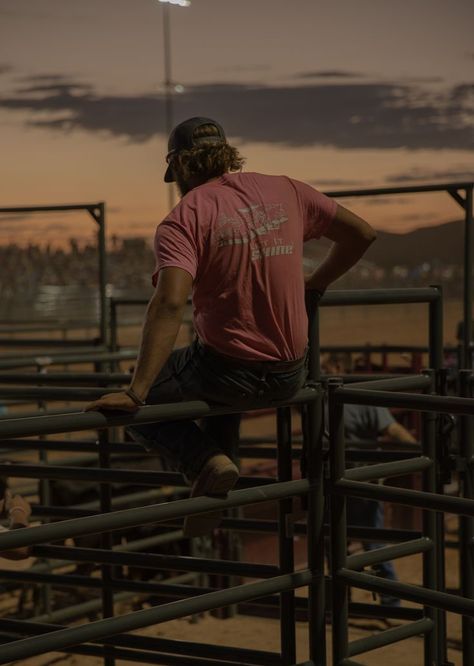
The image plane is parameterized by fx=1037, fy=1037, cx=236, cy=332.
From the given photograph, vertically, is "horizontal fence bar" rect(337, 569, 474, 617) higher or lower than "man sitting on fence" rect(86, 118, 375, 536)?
lower

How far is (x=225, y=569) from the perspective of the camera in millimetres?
3023

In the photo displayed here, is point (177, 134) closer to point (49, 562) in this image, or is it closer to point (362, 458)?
point (362, 458)

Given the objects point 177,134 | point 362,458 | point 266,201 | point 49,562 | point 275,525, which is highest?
point 177,134

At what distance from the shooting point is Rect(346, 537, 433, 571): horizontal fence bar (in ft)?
9.99

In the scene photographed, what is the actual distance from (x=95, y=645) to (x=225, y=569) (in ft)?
2.52

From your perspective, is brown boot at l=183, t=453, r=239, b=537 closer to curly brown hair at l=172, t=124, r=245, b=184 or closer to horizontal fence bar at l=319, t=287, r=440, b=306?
curly brown hair at l=172, t=124, r=245, b=184

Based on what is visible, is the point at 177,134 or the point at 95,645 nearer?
the point at 177,134

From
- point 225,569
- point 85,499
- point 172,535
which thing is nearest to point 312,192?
point 225,569

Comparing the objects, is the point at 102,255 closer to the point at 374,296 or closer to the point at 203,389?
the point at 374,296

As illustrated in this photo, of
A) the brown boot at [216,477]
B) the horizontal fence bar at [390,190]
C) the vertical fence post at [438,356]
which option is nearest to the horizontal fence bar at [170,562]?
the brown boot at [216,477]

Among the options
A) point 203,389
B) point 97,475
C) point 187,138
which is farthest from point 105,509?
point 187,138

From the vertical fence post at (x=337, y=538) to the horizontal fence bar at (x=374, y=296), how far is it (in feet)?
2.08

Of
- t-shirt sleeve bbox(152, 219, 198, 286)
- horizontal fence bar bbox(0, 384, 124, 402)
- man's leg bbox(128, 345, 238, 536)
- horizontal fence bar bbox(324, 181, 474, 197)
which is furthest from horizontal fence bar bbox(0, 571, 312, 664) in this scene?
horizontal fence bar bbox(324, 181, 474, 197)

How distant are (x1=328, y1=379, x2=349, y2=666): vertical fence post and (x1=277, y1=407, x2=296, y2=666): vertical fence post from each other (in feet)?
0.41
